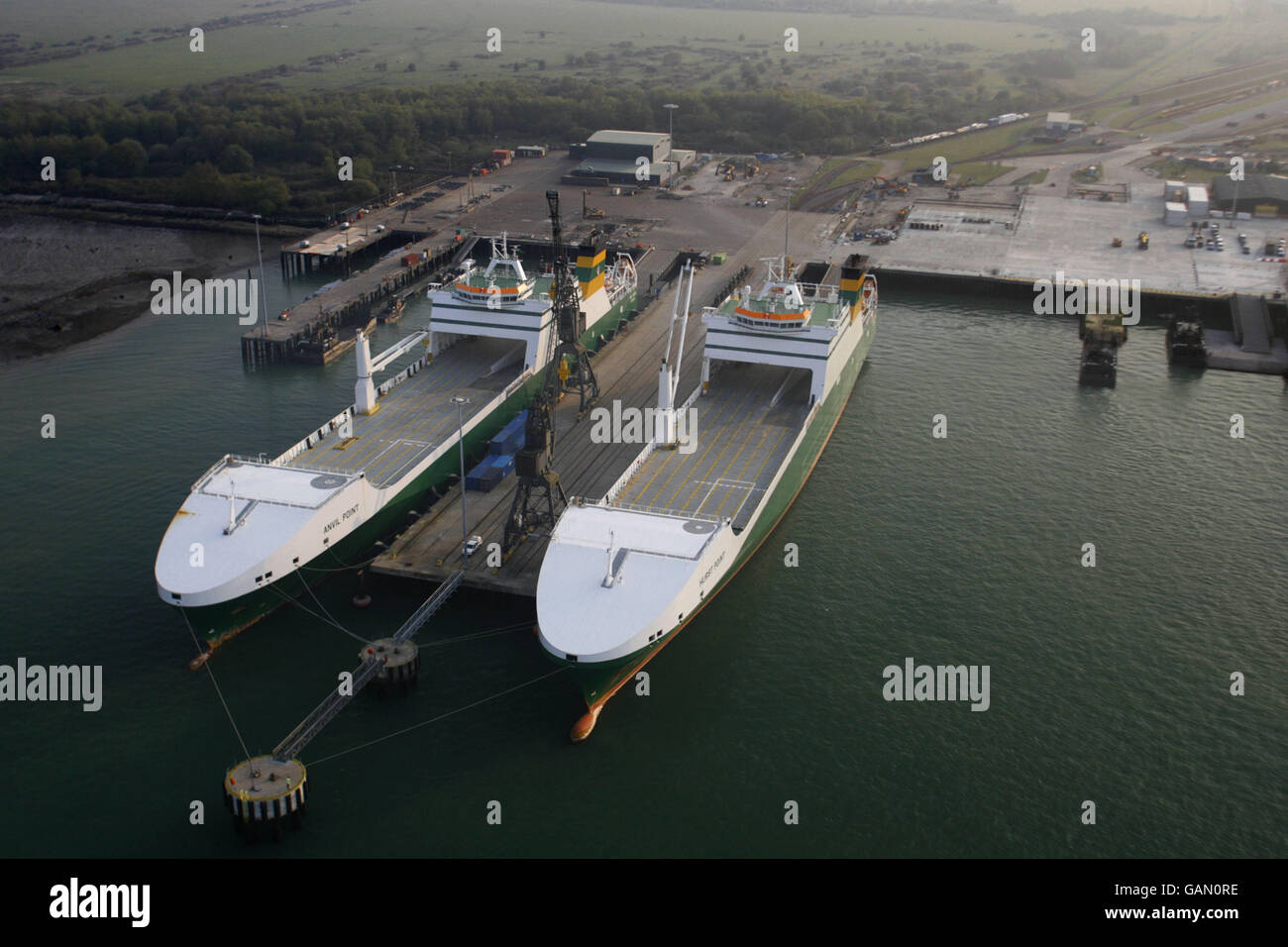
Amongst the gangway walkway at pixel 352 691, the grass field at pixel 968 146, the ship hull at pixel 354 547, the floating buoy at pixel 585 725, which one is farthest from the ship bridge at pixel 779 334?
the grass field at pixel 968 146

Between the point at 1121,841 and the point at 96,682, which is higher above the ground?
the point at 96,682

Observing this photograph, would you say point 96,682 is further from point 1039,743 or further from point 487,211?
point 487,211

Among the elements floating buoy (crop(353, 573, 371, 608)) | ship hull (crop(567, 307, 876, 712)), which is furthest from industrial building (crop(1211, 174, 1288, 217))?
floating buoy (crop(353, 573, 371, 608))

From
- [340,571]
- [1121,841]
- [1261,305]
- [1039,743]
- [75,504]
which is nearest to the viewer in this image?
[1121,841]

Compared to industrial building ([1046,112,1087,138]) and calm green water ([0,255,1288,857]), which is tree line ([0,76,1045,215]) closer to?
industrial building ([1046,112,1087,138])

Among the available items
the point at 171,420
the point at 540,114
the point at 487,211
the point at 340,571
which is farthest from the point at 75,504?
the point at 540,114

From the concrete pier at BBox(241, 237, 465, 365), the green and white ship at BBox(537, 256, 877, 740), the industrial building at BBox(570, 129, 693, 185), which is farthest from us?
the industrial building at BBox(570, 129, 693, 185)

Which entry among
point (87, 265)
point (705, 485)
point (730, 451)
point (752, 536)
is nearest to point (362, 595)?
point (705, 485)
